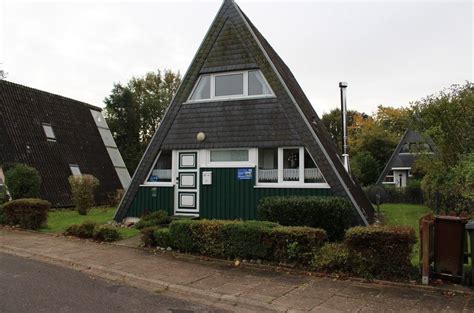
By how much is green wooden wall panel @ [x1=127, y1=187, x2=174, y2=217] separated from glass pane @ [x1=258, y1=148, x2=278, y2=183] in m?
3.25

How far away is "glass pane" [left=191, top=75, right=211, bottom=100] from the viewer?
1508 cm

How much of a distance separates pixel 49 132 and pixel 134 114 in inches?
626

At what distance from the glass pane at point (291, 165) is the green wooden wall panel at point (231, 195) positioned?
1.34ft

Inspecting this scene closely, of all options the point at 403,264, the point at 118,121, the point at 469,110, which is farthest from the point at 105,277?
the point at 118,121

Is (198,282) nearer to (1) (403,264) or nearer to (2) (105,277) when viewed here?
(2) (105,277)

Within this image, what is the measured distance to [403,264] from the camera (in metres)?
8.07

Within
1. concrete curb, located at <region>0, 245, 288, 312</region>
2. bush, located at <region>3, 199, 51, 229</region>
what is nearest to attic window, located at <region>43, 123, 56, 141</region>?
bush, located at <region>3, 199, 51, 229</region>

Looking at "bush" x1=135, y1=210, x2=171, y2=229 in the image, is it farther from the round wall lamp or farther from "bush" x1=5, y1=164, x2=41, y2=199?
"bush" x1=5, y1=164, x2=41, y2=199

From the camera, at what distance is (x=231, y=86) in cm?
1473

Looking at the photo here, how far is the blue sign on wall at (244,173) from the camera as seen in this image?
13.8 metres

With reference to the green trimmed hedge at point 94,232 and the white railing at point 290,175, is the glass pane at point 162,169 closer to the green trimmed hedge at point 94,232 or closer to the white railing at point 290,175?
the green trimmed hedge at point 94,232

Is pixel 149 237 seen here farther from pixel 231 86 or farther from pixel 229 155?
pixel 231 86

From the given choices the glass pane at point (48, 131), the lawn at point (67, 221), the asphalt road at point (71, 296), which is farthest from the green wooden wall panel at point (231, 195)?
the glass pane at point (48, 131)

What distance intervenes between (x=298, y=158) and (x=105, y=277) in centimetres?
696
